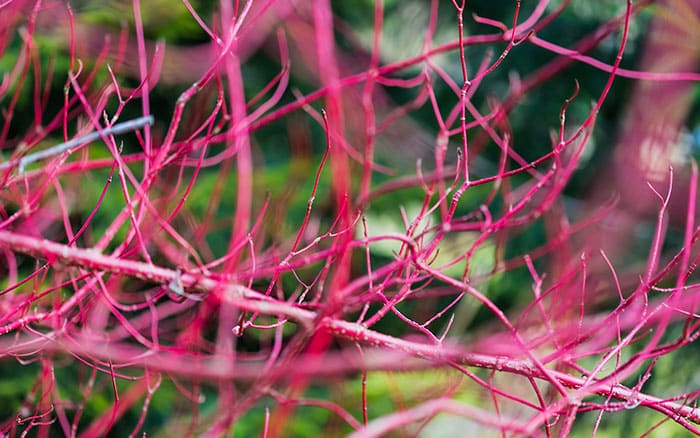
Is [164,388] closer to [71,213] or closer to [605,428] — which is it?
[71,213]

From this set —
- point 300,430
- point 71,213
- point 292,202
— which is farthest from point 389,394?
point 71,213

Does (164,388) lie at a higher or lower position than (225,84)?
lower

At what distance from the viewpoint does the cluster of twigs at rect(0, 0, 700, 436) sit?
874 millimetres

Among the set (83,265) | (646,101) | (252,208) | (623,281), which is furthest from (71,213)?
(646,101)

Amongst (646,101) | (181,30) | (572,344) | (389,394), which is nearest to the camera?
(572,344)

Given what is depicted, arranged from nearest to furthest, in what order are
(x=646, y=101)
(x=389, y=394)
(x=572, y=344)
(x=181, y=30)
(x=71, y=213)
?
(x=572, y=344) < (x=389, y=394) < (x=71, y=213) < (x=181, y=30) < (x=646, y=101)

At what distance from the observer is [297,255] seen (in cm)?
191

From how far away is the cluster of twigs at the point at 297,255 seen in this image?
0.87m

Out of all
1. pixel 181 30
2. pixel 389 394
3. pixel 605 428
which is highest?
pixel 181 30

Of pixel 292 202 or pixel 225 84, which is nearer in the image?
pixel 292 202

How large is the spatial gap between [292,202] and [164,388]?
0.76 metres

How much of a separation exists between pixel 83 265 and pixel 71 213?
1437mm

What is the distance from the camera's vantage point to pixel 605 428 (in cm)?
246

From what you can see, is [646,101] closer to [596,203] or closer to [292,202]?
[596,203]
